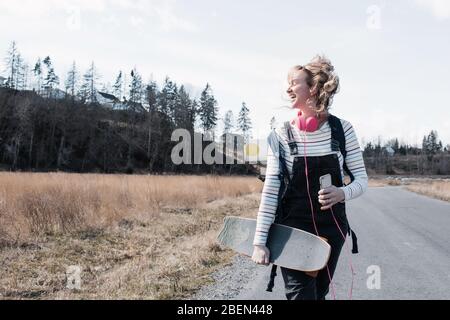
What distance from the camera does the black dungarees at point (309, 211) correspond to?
8.86ft

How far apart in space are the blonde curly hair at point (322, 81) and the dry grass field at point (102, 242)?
3.08m

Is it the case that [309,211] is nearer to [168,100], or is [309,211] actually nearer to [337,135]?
[337,135]

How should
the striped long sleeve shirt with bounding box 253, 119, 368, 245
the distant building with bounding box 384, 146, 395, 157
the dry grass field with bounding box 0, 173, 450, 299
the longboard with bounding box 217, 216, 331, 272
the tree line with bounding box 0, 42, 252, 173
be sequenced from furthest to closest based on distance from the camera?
the distant building with bounding box 384, 146, 395, 157 < the tree line with bounding box 0, 42, 252, 173 < the dry grass field with bounding box 0, 173, 450, 299 < the striped long sleeve shirt with bounding box 253, 119, 368, 245 < the longboard with bounding box 217, 216, 331, 272

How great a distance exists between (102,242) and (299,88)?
21.2 ft

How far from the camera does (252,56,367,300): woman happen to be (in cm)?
270

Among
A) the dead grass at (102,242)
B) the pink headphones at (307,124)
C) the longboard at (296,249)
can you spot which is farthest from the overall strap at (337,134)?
the dead grass at (102,242)

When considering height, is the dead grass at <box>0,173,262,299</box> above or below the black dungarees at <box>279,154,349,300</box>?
below

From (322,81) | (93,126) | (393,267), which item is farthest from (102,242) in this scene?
(93,126)

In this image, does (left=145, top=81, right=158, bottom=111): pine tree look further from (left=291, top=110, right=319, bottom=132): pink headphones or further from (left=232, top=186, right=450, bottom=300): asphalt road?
(left=291, top=110, right=319, bottom=132): pink headphones

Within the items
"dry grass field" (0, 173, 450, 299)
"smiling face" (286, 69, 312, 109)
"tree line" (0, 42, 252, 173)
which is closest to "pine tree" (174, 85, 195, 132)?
"tree line" (0, 42, 252, 173)

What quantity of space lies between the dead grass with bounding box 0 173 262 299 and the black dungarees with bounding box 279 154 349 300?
2508 mm

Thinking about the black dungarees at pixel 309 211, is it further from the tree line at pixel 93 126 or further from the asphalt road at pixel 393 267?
the tree line at pixel 93 126
